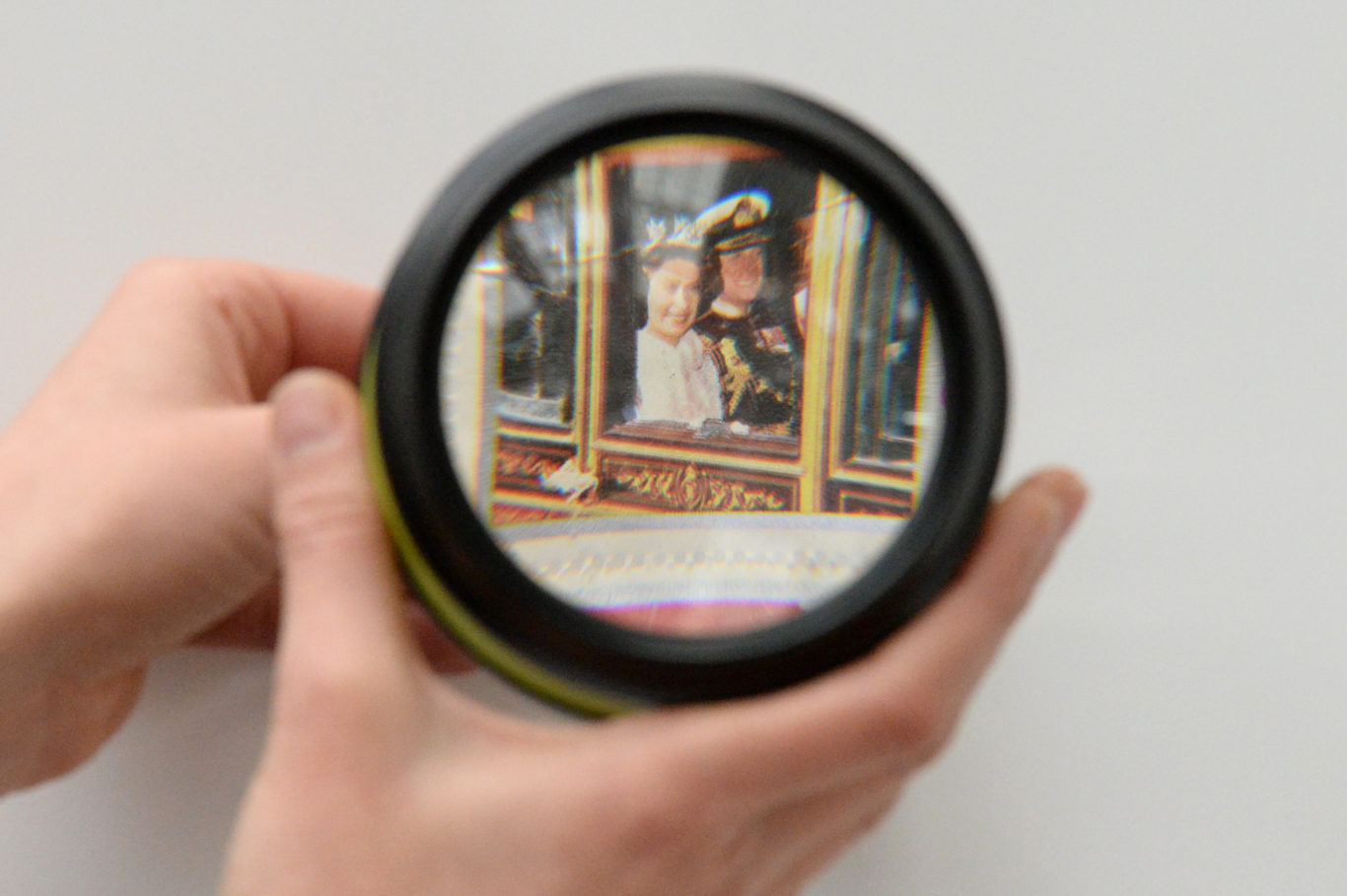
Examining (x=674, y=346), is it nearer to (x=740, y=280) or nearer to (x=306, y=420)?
(x=740, y=280)

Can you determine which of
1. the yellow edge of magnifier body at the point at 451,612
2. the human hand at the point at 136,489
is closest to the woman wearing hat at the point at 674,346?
the yellow edge of magnifier body at the point at 451,612

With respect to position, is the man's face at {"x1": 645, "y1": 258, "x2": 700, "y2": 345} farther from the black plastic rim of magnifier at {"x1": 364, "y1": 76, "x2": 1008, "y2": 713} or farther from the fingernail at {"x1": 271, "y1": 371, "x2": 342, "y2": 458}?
the fingernail at {"x1": 271, "y1": 371, "x2": 342, "y2": 458}

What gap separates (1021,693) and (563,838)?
62 cm

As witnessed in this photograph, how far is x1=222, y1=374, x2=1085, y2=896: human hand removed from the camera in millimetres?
532

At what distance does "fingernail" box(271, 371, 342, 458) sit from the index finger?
0.28m

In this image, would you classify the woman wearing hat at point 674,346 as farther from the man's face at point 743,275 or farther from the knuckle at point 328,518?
the knuckle at point 328,518

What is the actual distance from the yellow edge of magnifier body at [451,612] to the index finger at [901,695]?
0.08 metres

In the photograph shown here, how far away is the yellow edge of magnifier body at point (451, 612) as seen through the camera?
59 cm

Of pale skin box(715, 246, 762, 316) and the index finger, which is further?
pale skin box(715, 246, 762, 316)

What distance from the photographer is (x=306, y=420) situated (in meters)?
0.57

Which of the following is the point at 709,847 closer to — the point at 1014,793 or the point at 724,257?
the point at 724,257

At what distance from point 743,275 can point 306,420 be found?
31 centimetres

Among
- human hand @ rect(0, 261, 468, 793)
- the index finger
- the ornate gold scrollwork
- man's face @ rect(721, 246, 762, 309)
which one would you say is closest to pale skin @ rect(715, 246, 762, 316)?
man's face @ rect(721, 246, 762, 309)

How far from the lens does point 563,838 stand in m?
0.54
